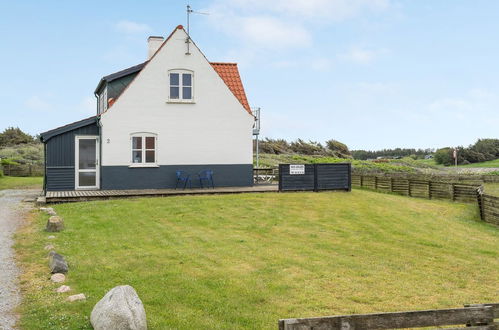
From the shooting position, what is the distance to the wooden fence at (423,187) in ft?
92.1

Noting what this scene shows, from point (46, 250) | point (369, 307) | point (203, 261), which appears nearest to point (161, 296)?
point (203, 261)

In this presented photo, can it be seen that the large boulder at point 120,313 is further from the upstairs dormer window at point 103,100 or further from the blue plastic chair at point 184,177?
the upstairs dormer window at point 103,100

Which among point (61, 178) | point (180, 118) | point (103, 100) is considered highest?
point (103, 100)

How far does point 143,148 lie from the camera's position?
22969 millimetres

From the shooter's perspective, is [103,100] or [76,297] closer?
[76,297]

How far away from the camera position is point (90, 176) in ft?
74.4

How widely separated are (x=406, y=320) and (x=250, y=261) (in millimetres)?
5924

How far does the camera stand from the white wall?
22516 mm

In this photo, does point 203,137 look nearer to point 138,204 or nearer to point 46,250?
point 138,204

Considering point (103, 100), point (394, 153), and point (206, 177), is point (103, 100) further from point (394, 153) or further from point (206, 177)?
point (394, 153)

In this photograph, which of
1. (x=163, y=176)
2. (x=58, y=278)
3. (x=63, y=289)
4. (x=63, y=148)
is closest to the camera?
(x=63, y=289)

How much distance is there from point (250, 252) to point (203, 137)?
13016mm

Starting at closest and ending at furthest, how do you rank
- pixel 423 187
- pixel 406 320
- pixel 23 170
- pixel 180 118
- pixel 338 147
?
pixel 406 320
pixel 180 118
pixel 423 187
pixel 23 170
pixel 338 147

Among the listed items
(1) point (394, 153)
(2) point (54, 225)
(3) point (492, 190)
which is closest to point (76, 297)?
(2) point (54, 225)
